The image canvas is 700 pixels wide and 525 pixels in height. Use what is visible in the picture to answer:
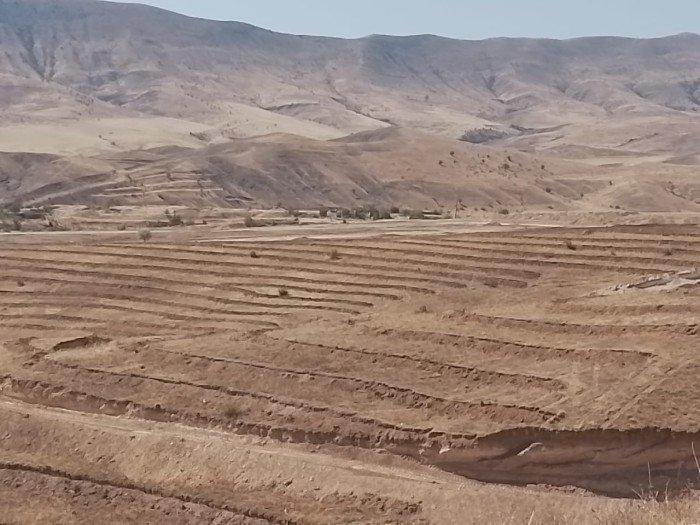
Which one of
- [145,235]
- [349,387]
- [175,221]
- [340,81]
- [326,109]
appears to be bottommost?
[175,221]

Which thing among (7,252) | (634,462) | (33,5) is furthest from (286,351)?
(33,5)

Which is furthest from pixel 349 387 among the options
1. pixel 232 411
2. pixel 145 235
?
pixel 145 235

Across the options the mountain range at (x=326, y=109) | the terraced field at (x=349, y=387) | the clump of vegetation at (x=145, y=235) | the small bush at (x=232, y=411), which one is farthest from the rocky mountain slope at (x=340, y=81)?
the small bush at (x=232, y=411)

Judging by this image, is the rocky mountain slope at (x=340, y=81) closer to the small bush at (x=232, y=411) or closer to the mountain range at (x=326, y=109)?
the mountain range at (x=326, y=109)

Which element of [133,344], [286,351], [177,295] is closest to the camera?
[286,351]

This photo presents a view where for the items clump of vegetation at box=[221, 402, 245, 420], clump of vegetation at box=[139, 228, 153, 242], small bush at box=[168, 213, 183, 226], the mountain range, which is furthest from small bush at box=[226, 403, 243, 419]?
the mountain range

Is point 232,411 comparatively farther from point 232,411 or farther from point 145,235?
point 145,235

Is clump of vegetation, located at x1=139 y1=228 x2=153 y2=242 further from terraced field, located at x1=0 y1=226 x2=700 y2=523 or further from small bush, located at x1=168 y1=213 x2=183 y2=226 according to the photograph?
terraced field, located at x1=0 y1=226 x2=700 y2=523

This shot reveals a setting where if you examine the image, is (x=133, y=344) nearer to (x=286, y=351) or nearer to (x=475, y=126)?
(x=286, y=351)

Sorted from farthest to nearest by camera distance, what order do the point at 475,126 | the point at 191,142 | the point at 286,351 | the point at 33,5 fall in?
the point at 33,5, the point at 475,126, the point at 191,142, the point at 286,351
